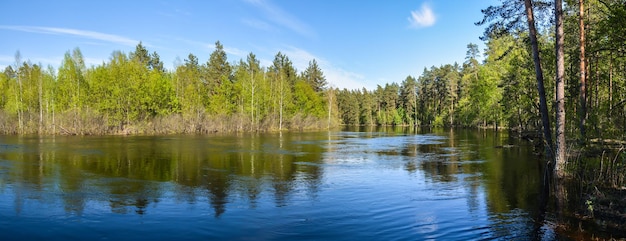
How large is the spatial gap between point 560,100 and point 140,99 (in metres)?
→ 54.4

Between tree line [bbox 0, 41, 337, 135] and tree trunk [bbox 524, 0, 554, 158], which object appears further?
tree line [bbox 0, 41, 337, 135]

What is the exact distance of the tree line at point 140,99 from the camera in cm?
5384

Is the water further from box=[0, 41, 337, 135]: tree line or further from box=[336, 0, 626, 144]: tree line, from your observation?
box=[0, 41, 337, 135]: tree line

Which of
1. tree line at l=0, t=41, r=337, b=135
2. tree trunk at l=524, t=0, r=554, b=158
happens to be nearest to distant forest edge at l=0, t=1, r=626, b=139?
tree line at l=0, t=41, r=337, b=135

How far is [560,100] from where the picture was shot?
43.4 ft

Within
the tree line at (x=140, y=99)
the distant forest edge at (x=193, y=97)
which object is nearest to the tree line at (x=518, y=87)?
the distant forest edge at (x=193, y=97)

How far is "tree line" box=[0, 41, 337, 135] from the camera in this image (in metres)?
53.8

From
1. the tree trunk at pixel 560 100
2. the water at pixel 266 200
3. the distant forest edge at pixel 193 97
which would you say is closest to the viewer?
the water at pixel 266 200

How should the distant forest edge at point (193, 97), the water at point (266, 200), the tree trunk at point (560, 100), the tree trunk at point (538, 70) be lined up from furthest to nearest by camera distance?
the distant forest edge at point (193, 97), the tree trunk at point (538, 70), the tree trunk at point (560, 100), the water at point (266, 200)

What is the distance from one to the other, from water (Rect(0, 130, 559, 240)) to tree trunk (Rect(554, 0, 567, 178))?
4.35 ft

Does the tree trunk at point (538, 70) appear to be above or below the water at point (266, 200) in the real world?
above

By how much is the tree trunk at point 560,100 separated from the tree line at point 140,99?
50.8 meters

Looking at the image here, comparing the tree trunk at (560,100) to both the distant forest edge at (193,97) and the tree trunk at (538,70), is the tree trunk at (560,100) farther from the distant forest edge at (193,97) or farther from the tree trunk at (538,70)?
the distant forest edge at (193,97)

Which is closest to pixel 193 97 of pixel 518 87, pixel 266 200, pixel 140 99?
pixel 140 99
